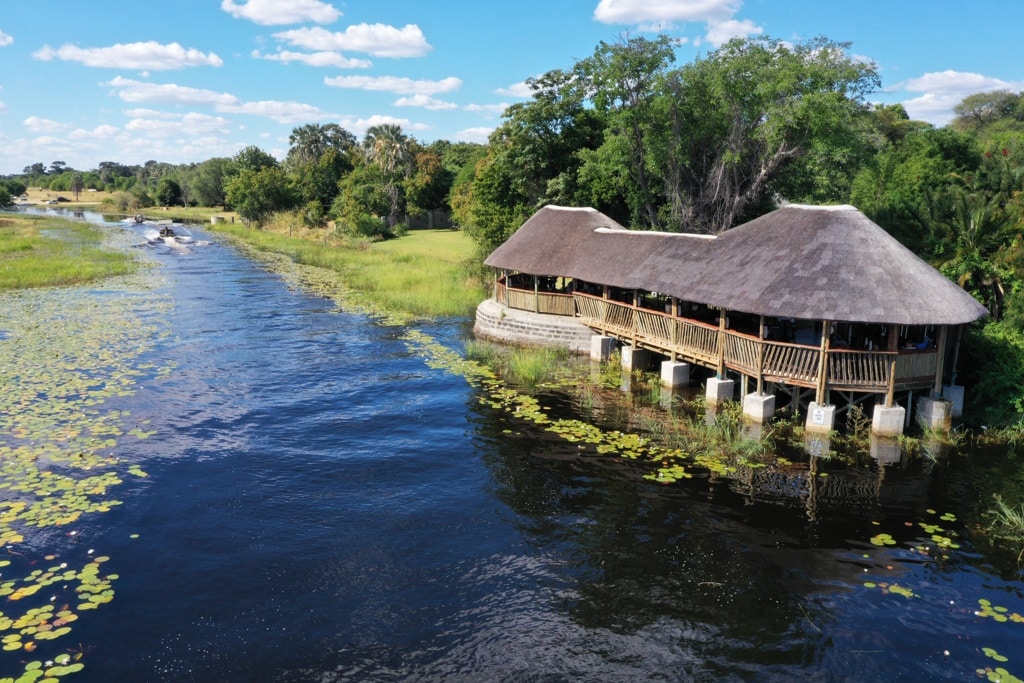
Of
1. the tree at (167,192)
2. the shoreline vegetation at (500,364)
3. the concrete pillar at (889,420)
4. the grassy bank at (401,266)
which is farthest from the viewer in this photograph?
the tree at (167,192)

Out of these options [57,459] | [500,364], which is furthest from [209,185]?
[57,459]

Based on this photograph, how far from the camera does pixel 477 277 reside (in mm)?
40969

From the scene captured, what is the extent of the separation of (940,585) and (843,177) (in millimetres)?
27776

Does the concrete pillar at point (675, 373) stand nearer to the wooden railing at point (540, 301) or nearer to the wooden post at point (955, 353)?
the wooden railing at point (540, 301)

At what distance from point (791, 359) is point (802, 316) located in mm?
1734

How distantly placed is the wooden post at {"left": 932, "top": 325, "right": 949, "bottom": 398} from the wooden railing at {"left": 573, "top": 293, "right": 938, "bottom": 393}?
0.10 m

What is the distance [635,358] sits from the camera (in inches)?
965

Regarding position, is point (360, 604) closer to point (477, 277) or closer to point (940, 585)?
point (940, 585)

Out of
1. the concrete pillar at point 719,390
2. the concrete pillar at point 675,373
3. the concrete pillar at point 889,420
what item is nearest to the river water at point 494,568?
the concrete pillar at point 889,420

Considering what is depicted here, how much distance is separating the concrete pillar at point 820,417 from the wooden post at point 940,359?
2752mm

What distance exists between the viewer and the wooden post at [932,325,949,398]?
17.5 m

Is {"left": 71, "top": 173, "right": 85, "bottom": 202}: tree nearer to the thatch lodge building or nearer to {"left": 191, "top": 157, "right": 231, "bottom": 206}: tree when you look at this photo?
{"left": 191, "top": 157, "right": 231, "bottom": 206}: tree

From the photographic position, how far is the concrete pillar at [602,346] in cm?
2564

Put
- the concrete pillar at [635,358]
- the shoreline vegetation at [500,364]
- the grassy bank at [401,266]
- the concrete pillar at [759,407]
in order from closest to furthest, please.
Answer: the shoreline vegetation at [500,364] → the concrete pillar at [759,407] → the concrete pillar at [635,358] → the grassy bank at [401,266]
